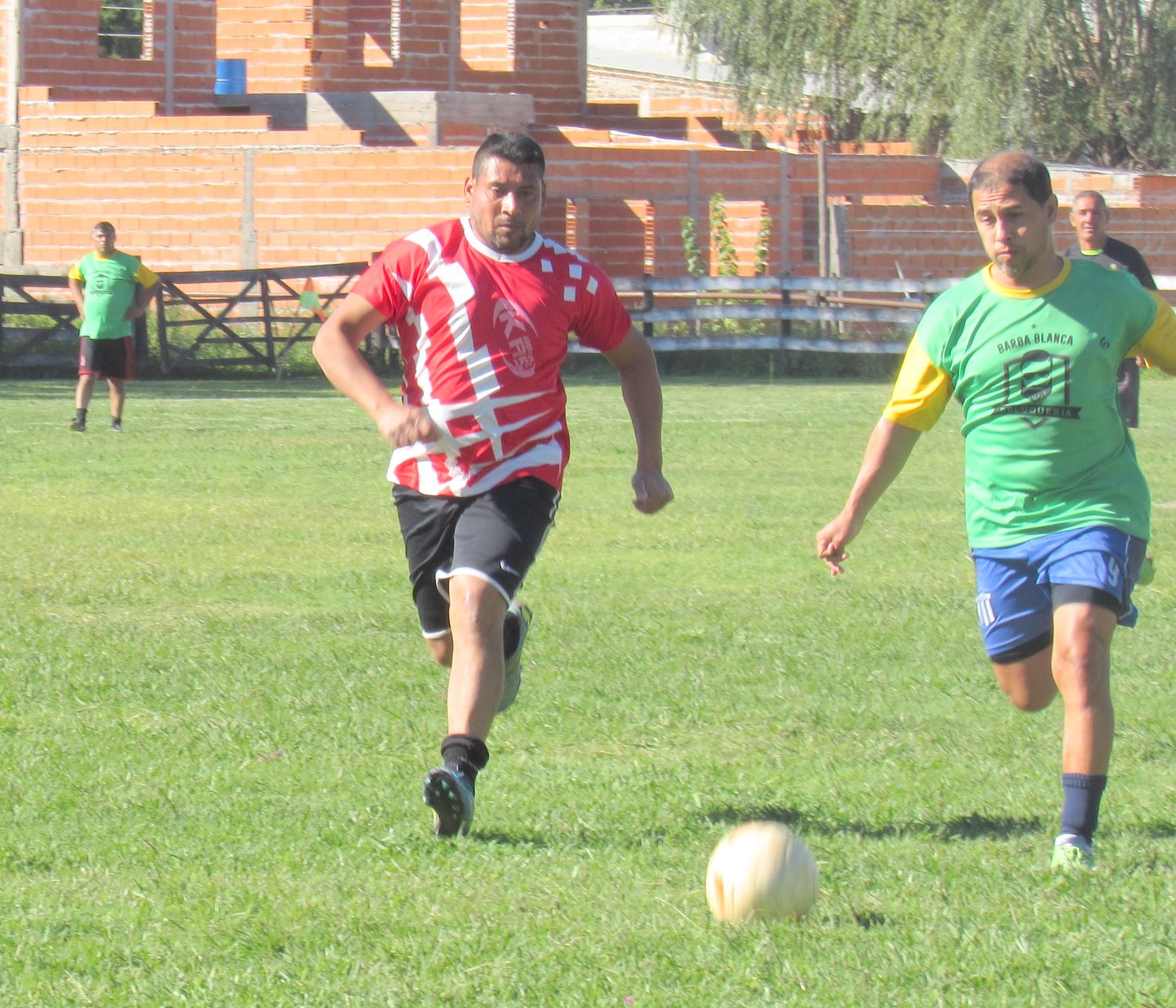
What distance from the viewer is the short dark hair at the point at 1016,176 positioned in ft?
16.5

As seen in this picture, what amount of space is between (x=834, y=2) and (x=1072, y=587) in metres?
30.7

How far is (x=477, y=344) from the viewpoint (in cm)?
558

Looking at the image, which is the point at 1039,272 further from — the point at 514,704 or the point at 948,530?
the point at 948,530

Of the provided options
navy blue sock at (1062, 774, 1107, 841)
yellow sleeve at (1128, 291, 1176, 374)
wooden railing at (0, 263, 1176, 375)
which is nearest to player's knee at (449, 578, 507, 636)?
navy blue sock at (1062, 774, 1107, 841)

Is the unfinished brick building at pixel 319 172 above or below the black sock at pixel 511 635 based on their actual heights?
above

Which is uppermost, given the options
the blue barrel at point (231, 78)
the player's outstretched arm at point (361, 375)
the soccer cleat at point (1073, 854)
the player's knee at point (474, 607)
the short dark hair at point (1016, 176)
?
the blue barrel at point (231, 78)

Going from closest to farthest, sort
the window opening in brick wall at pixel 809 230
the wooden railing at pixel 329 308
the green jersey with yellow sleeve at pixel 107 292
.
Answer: the green jersey with yellow sleeve at pixel 107 292 → the wooden railing at pixel 329 308 → the window opening in brick wall at pixel 809 230

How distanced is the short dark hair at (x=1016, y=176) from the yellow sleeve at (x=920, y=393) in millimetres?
506

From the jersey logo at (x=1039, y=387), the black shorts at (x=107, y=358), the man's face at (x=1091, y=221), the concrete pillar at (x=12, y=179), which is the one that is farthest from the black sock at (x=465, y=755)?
the concrete pillar at (x=12, y=179)

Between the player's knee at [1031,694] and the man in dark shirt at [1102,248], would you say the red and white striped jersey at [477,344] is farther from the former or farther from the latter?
the man in dark shirt at [1102,248]

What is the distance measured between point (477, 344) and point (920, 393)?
1291 millimetres

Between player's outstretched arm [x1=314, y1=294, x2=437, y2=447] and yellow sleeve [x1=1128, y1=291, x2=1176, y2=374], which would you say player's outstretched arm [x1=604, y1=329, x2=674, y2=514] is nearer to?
player's outstretched arm [x1=314, y1=294, x2=437, y2=447]

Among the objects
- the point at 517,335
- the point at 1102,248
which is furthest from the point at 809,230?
the point at 517,335

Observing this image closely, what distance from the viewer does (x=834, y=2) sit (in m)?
34.2
